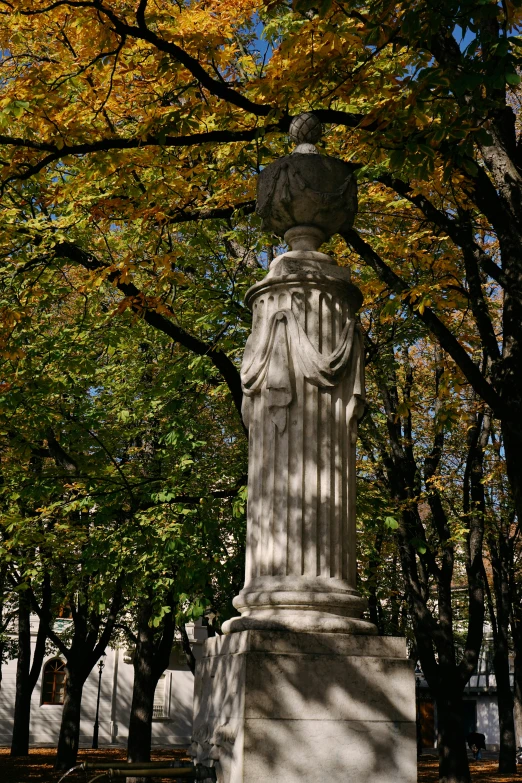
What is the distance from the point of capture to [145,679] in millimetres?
20328

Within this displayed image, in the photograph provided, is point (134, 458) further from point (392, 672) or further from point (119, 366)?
point (392, 672)

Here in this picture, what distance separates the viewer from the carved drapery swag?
5.77m

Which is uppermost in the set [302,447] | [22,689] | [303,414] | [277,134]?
[277,134]

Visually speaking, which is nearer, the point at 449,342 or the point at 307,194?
the point at 307,194

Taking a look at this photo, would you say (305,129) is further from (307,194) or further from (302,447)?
(302,447)

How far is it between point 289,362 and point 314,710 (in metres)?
2.11

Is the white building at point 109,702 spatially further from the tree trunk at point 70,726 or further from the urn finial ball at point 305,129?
the urn finial ball at point 305,129

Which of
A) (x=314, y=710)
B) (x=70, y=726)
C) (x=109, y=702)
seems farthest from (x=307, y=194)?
(x=109, y=702)

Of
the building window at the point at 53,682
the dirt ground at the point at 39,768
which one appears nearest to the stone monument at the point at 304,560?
the dirt ground at the point at 39,768

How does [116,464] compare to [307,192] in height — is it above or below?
above

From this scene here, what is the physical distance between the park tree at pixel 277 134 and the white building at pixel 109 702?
30.8 meters

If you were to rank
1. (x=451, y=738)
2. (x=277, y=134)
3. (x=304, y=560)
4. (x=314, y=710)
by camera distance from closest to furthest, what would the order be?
(x=314, y=710), (x=304, y=560), (x=277, y=134), (x=451, y=738)

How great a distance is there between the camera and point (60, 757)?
23.0m

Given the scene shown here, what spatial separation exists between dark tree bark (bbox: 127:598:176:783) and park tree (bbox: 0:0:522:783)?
30.0 ft
